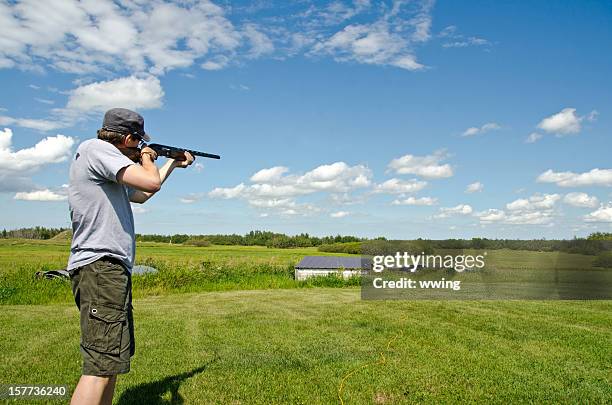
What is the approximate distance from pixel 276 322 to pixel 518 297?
→ 6.62 m

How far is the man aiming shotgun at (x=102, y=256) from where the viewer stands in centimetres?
319

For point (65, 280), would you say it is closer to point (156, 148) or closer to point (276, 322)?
point (276, 322)

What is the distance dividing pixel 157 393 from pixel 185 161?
7.06 feet

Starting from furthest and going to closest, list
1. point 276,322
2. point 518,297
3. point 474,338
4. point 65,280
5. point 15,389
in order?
point 65,280 → point 518,297 → point 276,322 → point 474,338 → point 15,389

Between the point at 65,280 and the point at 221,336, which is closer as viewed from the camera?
the point at 221,336

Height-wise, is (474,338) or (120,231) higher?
(120,231)

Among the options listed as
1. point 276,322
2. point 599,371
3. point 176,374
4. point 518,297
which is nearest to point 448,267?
point 518,297

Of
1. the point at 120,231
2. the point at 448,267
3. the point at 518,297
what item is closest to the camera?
the point at 120,231

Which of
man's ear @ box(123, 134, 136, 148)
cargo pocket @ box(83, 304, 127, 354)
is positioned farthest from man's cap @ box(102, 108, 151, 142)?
cargo pocket @ box(83, 304, 127, 354)

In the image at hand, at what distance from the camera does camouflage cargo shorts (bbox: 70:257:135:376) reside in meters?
3.19

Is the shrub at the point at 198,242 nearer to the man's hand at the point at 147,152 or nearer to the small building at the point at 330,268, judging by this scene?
the small building at the point at 330,268

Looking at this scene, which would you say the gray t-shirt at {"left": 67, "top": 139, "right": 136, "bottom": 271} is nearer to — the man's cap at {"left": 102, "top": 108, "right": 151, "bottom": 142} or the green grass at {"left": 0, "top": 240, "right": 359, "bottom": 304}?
the man's cap at {"left": 102, "top": 108, "right": 151, "bottom": 142}

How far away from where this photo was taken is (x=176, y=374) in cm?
522

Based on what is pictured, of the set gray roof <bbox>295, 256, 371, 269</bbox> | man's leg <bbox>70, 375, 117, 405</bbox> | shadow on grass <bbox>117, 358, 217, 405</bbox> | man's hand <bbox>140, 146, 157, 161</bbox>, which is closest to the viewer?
man's leg <bbox>70, 375, 117, 405</bbox>
